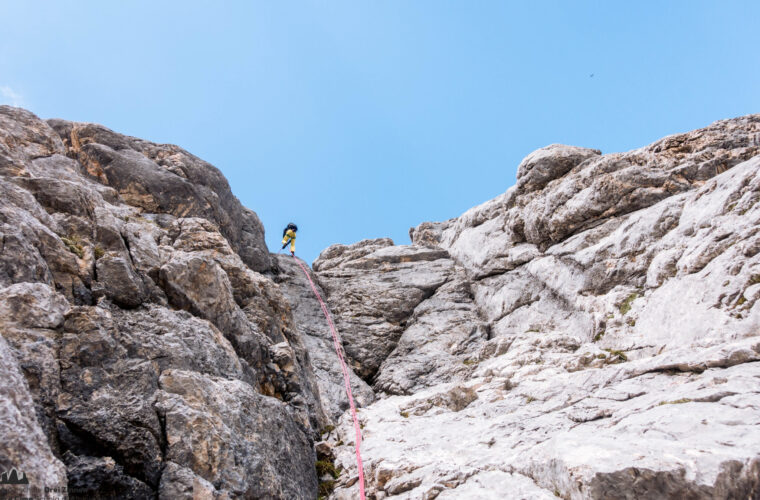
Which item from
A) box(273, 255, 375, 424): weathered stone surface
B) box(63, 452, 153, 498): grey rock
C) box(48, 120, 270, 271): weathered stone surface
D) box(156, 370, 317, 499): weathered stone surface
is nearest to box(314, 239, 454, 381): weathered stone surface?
box(273, 255, 375, 424): weathered stone surface

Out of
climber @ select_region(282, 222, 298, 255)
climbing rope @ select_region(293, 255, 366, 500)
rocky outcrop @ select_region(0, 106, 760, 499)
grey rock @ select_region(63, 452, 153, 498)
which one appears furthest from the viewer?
climber @ select_region(282, 222, 298, 255)

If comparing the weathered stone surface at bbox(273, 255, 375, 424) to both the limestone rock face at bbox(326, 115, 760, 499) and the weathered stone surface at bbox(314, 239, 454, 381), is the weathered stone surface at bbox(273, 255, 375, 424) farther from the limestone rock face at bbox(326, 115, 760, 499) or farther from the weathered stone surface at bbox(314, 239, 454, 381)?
the limestone rock face at bbox(326, 115, 760, 499)

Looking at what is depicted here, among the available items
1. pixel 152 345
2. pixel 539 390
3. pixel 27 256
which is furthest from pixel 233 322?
pixel 539 390

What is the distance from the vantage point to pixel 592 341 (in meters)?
17.5

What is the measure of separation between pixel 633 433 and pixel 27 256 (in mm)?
12767

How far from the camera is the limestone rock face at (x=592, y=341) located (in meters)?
7.51

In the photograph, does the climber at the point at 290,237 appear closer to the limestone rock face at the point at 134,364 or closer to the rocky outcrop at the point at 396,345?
the rocky outcrop at the point at 396,345

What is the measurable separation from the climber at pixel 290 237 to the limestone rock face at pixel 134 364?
19.4 m

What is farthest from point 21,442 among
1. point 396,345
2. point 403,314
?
point 403,314

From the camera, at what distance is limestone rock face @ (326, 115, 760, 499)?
7512mm

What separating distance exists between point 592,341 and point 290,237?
26753 mm

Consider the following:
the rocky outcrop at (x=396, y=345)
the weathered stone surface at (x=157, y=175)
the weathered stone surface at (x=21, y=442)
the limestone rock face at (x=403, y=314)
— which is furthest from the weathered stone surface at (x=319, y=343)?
the weathered stone surface at (x=21, y=442)

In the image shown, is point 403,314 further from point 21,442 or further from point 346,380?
point 21,442

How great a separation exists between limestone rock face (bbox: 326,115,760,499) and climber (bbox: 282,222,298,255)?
6624 mm
